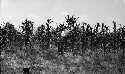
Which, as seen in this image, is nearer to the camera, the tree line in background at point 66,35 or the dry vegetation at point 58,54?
the dry vegetation at point 58,54

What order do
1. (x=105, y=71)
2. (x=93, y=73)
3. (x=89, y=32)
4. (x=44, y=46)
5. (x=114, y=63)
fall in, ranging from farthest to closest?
(x=44, y=46) → (x=89, y=32) → (x=114, y=63) → (x=105, y=71) → (x=93, y=73)

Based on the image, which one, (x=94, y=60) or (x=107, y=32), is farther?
(x=107, y=32)

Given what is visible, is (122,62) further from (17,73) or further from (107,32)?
(17,73)

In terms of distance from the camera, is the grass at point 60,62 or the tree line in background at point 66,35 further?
the tree line in background at point 66,35

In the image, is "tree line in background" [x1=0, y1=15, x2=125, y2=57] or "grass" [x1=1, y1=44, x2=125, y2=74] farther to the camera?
"tree line in background" [x1=0, y1=15, x2=125, y2=57]

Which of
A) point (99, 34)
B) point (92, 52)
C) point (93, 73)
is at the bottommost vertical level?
point (93, 73)

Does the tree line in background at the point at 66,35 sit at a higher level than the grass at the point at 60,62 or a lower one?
higher

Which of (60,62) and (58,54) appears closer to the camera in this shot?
(60,62)

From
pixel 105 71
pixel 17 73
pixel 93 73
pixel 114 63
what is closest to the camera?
pixel 17 73

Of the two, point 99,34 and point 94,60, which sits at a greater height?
point 99,34

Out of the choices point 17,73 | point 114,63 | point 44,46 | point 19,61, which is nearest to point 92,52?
point 114,63

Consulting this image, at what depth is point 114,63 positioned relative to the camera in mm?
55000

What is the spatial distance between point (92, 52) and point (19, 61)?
23838mm

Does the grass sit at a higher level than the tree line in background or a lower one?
lower
